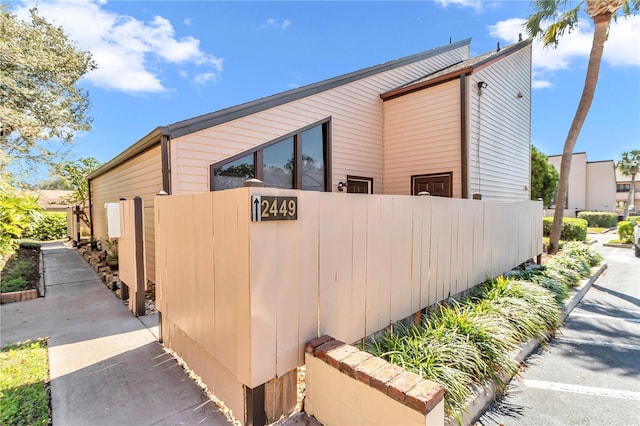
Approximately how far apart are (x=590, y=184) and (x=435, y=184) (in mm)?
38985

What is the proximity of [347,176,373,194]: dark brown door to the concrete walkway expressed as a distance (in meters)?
5.15

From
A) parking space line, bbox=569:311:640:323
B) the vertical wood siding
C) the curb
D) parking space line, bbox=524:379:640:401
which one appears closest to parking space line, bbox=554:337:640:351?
the curb

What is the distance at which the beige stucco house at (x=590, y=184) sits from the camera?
3291cm

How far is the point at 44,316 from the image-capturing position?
4.43 metres

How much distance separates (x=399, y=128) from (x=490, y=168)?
275 centimetres

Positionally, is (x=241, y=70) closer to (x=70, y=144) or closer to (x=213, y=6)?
(x=213, y=6)

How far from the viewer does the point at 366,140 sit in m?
8.30

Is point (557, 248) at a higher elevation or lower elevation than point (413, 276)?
lower

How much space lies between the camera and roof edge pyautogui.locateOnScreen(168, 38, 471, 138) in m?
5.18

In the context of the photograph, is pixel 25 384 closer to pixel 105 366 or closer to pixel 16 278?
pixel 105 366

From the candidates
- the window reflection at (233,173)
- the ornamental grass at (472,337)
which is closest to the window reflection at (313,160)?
the window reflection at (233,173)

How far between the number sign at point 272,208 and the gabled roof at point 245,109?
3.85m

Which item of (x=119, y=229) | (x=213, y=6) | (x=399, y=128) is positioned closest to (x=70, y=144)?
(x=213, y=6)

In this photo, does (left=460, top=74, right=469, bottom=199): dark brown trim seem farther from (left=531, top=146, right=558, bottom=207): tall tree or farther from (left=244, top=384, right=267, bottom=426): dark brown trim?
(left=531, top=146, right=558, bottom=207): tall tree
